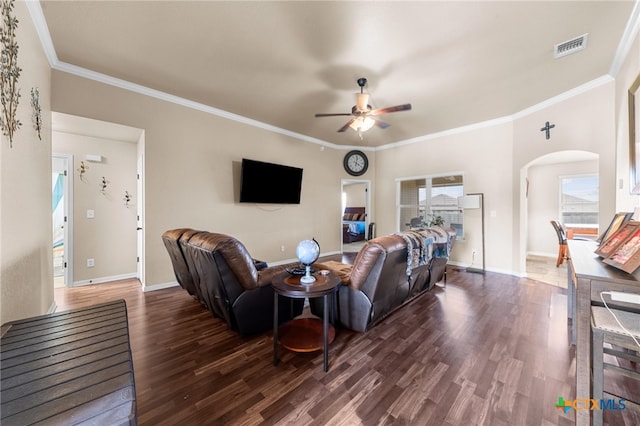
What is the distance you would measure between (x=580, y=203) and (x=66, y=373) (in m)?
8.70

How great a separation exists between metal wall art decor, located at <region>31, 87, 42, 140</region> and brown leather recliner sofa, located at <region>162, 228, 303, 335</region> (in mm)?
1526

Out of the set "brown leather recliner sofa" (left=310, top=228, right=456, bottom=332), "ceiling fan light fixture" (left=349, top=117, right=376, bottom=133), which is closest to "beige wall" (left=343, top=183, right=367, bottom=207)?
"ceiling fan light fixture" (left=349, top=117, right=376, bottom=133)

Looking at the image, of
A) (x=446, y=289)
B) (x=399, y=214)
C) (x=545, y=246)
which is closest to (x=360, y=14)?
(x=446, y=289)

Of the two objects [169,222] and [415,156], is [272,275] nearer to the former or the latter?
[169,222]

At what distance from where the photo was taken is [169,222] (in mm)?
3658

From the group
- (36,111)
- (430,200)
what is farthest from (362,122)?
(36,111)

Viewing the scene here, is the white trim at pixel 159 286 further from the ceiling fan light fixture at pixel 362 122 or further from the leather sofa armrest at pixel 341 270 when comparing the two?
the ceiling fan light fixture at pixel 362 122

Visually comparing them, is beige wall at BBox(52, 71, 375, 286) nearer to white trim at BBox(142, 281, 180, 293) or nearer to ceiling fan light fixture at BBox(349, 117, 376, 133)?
white trim at BBox(142, 281, 180, 293)

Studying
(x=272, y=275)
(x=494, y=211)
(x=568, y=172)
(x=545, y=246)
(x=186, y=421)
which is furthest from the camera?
(x=545, y=246)

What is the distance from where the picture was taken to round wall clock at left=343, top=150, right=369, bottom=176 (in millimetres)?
6316

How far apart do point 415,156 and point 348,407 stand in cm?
543

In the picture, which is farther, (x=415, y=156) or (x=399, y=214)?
(x=399, y=214)

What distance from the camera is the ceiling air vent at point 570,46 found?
2429 mm

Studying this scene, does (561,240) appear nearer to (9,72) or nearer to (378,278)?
(378,278)
